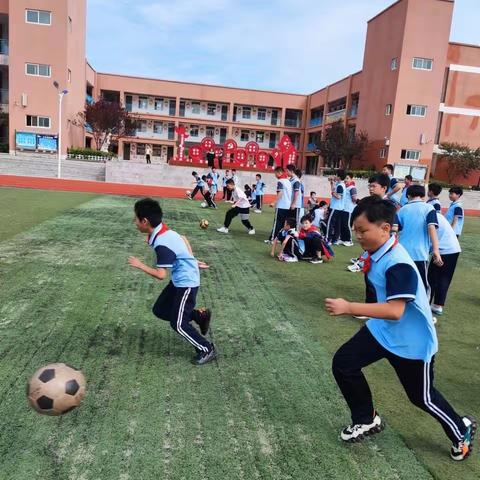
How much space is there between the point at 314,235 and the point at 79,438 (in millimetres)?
6549

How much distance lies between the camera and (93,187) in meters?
23.0

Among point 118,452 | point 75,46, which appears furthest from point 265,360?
point 75,46

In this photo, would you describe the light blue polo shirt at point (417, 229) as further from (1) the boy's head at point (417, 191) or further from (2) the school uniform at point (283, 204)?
(2) the school uniform at point (283, 204)

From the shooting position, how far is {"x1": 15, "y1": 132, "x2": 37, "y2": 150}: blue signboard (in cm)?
3259

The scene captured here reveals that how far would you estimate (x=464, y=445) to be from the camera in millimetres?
2816

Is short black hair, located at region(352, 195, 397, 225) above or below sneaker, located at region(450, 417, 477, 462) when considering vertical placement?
above

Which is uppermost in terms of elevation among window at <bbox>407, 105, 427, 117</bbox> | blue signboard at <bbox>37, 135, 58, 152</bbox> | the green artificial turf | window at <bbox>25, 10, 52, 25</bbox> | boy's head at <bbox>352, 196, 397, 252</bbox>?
window at <bbox>25, 10, 52, 25</bbox>

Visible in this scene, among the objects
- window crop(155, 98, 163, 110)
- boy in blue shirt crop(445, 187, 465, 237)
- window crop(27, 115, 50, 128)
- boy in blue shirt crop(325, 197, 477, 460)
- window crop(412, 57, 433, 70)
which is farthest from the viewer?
window crop(155, 98, 163, 110)

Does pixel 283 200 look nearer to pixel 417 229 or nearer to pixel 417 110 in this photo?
pixel 417 229

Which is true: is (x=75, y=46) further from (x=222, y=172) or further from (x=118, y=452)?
(x=118, y=452)

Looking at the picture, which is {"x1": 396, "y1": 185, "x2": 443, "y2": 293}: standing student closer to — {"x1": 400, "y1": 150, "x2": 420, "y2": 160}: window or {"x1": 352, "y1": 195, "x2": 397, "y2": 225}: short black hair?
{"x1": 352, "y1": 195, "x2": 397, "y2": 225}: short black hair

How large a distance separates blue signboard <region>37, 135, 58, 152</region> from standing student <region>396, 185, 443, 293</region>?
105ft

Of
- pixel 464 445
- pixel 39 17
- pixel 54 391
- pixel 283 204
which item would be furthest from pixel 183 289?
pixel 39 17

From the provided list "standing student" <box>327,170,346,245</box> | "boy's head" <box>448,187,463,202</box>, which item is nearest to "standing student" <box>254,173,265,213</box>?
"standing student" <box>327,170,346,245</box>
